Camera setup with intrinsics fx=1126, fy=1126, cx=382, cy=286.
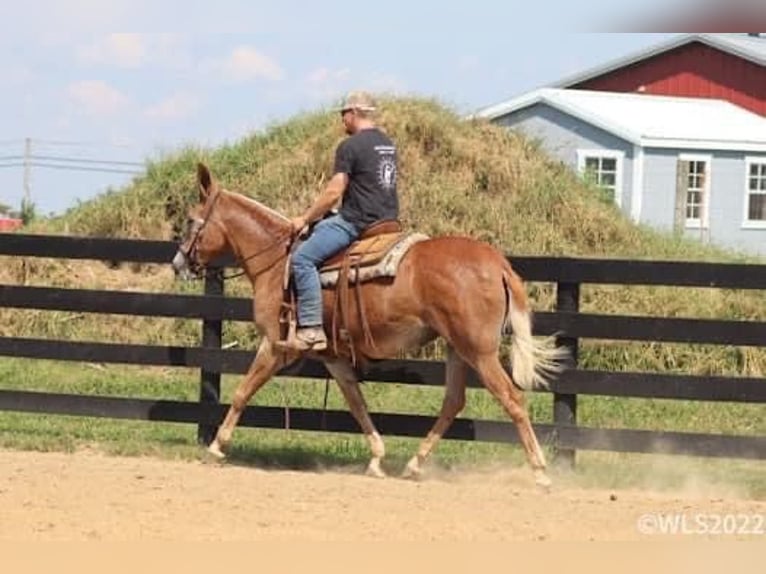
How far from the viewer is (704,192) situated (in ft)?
84.9

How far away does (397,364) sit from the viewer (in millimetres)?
7914

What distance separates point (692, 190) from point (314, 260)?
20.2 meters

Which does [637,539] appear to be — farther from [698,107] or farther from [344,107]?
[698,107]

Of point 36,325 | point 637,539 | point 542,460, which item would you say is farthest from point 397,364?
point 36,325

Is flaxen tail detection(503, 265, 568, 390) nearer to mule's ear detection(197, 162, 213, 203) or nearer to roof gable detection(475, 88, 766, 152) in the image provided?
mule's ear detection(197, 162, 213, 203)

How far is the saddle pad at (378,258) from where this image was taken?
278 inches

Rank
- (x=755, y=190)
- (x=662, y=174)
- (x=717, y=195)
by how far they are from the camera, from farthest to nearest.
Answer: (x=755, y=190), (x=717, y=195), (x=662, y=174)

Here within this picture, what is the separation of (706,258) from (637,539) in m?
11.7

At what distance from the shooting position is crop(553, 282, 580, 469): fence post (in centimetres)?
761

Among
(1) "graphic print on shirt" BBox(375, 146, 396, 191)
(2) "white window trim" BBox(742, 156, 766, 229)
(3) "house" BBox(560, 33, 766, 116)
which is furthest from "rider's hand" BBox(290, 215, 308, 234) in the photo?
(3) "house" BBox(560, 33, 766, 116)

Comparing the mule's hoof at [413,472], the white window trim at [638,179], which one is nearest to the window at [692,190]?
the white window trim at [638,179]

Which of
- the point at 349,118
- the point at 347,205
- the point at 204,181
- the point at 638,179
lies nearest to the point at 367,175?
the point at 347,205

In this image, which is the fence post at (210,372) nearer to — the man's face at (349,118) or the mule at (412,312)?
the mule at (412,312)

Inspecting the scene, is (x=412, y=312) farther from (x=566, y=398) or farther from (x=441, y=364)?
(x=566, y=398)
